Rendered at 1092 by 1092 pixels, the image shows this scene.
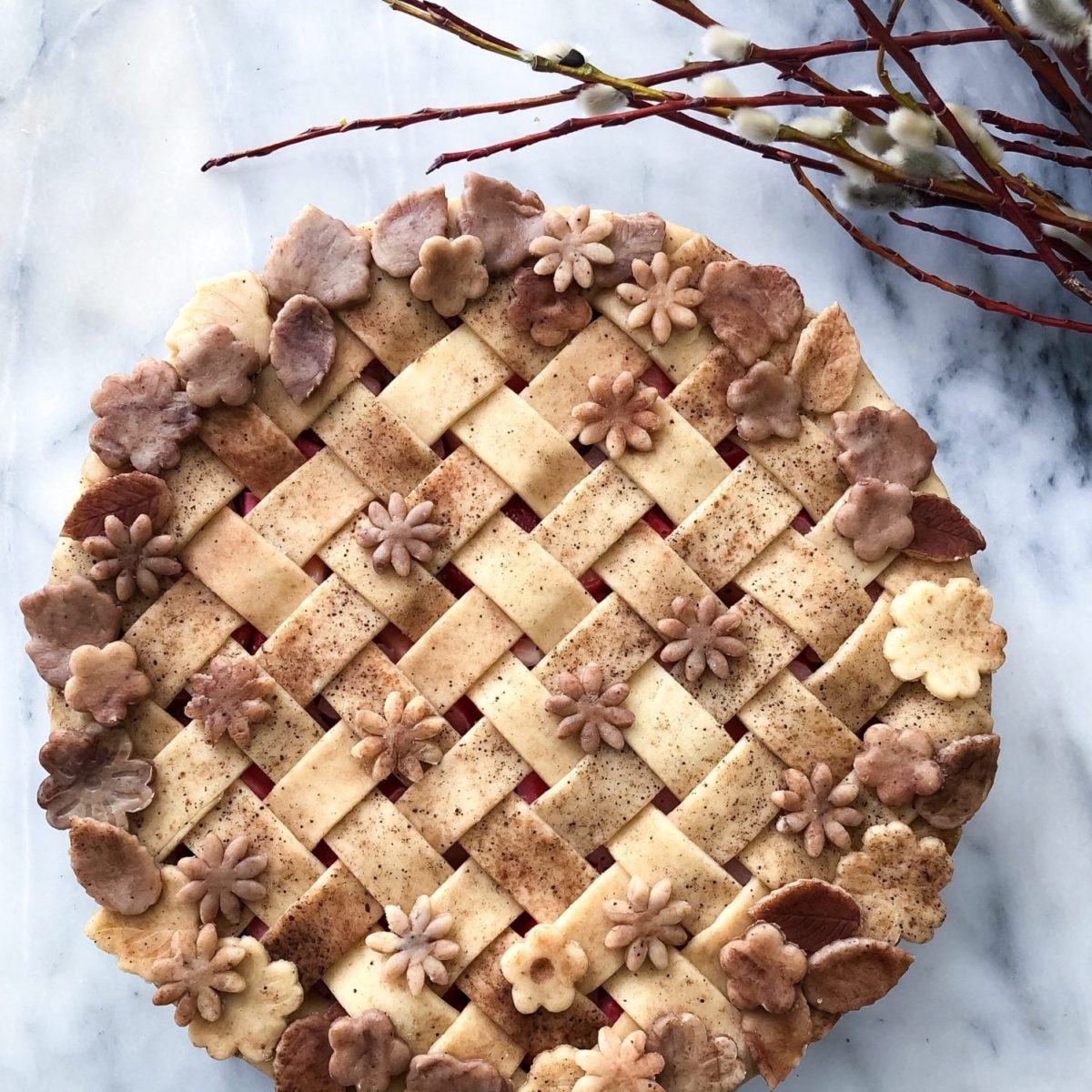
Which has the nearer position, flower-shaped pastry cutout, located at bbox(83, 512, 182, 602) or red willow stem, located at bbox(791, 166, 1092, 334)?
flower-shaped pastry cutout, located at bbox(83, 512, 182, 602)

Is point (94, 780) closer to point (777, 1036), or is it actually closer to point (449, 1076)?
point (449, 1076)

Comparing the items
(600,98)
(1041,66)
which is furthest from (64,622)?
(1041,66)

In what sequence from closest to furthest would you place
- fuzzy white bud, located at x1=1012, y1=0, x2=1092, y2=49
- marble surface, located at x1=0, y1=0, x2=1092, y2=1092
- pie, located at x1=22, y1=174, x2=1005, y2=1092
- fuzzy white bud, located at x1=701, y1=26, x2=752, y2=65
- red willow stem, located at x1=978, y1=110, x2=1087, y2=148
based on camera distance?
fuzzy white bud, located at x1=1012, y1=0, x2=1092, y2=49, fuzzy white bud, located at x1=701, y1=26, x2=752, y2=65, pie, located at x1=22, y1=174, x2=1005, y2=1092, red willow stem, located at x1=978, y1=110, x2=1087, y2=148, marble surface, located at x1=0, y1=0, x2=1092, y2=1092

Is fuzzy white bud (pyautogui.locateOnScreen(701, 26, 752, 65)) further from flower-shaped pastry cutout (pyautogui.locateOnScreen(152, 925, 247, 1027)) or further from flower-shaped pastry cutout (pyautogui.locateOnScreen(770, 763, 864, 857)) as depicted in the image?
flower-shaped pastry cutout (pyautogui.locateOnScreen(152, 925, 247, 1027))

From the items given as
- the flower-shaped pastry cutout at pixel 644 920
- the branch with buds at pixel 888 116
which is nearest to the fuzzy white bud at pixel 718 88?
the branch with buds at pixel 888 116

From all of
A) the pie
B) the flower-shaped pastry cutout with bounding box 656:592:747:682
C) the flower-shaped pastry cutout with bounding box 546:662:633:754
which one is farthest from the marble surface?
the flower-shaped pastry cutout with bounding box 546:662:633:754

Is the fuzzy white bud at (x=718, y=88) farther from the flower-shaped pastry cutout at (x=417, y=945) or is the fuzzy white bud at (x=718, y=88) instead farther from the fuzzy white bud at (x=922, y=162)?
the flower-shaped pastry cutout at (x=417, y=945)

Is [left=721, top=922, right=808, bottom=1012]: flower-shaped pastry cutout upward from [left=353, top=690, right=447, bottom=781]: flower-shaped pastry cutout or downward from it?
upward
